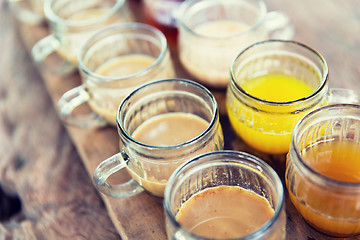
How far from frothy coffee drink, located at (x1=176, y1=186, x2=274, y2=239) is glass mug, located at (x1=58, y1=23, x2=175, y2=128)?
0.29 m

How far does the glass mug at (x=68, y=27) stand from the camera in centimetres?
110

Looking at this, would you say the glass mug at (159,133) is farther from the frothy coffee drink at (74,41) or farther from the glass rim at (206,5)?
the frothy coffee drink at (74,41)

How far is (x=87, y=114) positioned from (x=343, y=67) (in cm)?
56

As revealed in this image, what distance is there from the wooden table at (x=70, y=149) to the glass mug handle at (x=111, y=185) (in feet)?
0.11

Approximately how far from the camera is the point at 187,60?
1.04 meters

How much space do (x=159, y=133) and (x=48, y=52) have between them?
1.40 ft

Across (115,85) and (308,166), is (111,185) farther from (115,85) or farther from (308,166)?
(308,166)

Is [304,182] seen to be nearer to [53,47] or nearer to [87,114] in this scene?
[87,114]

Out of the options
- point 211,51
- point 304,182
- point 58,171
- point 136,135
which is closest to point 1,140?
point 58,171

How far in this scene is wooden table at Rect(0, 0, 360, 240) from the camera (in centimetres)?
86

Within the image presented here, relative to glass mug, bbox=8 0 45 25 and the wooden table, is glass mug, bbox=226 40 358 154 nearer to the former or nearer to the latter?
the wooden table

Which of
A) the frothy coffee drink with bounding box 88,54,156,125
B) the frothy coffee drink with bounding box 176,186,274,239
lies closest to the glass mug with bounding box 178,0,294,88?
the frothy coffee drink with bounding box 88,54,156,125

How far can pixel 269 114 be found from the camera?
0.80 m

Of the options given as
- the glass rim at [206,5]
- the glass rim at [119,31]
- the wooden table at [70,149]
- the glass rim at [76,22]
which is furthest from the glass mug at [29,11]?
the glass rim at [206,5]
